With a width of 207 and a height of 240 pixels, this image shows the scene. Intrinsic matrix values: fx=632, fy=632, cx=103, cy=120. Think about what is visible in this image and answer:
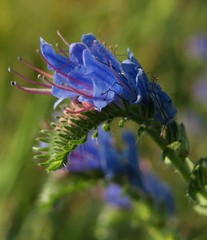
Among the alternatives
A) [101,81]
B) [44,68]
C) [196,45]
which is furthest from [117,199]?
[196,45]

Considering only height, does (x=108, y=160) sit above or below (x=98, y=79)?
above

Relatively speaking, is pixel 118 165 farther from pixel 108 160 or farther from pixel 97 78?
pixel 97 78

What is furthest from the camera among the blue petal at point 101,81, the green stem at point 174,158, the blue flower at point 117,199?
the blue flower at point 117,199

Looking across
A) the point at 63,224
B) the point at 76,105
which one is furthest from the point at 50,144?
the point at 63,224

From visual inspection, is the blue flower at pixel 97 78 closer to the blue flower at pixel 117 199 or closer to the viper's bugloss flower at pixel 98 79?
the viper's bugloss flower at pixel 98 79

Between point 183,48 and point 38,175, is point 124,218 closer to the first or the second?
point 38,175

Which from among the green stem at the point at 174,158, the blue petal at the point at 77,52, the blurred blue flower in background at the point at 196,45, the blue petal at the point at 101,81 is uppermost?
the blurred blue flower in background at the point at 196,45

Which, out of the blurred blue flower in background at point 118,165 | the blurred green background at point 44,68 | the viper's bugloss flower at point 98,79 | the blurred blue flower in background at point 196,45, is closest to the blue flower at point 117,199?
the blurred blue flower in background at point 118,165

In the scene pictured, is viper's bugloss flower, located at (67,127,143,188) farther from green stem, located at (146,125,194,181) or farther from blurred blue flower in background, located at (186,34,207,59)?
blurred blue flower in background, located at (186,34,207,59)
